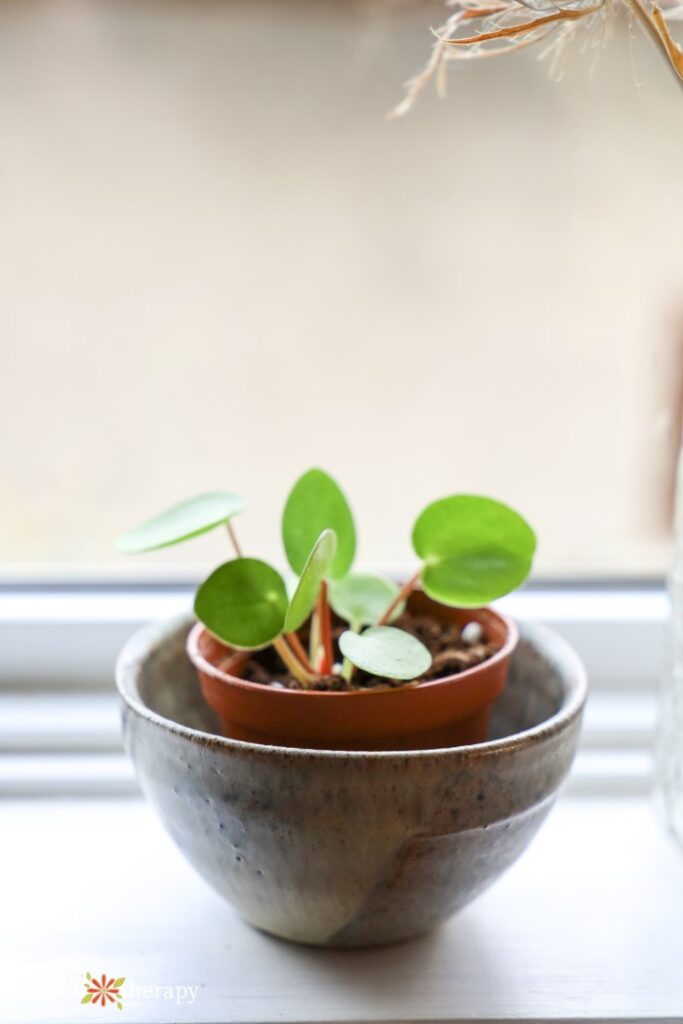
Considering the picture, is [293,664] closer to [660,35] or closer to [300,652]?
[300,652]

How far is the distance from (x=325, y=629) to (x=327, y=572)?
0.04m

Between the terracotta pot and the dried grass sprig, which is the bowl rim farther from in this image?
the dried grass sprig

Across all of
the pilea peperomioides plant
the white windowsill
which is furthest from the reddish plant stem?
the white windowsill

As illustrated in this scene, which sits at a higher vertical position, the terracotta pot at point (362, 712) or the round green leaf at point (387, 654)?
the round green leaf at point (387, 654)

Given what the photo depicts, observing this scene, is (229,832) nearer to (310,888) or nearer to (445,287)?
(310,888)

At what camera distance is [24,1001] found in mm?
461

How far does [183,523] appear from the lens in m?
0.49

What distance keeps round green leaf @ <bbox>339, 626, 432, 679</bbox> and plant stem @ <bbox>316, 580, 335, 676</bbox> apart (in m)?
0.05

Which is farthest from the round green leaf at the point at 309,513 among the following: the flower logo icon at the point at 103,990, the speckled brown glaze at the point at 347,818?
the flower logo icon at the point at 103,990

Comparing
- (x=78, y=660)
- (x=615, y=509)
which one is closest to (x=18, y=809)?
(x=78, y=660)

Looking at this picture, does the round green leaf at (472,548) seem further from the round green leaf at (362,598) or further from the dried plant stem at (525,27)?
the dried plant stem at (525,27)

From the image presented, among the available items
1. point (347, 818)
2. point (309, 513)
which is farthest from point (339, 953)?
point (309, 513)

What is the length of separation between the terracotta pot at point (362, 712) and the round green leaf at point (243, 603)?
2 centimetres

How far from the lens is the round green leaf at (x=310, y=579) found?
1.46 ft
